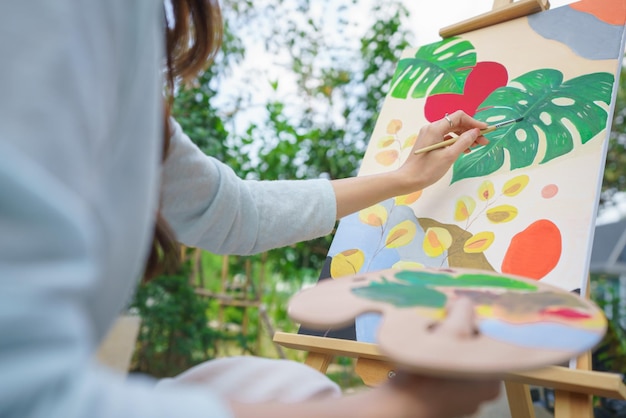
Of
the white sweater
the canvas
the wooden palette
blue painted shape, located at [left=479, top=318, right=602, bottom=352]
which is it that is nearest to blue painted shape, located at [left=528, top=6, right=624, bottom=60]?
the canvas

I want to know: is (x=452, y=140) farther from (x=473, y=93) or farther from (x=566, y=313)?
(x=566, y=313)

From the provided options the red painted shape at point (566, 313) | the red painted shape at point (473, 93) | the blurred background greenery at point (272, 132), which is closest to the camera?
the red painted shape at point (566, 313)

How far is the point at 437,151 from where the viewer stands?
1.32m

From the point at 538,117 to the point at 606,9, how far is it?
333 mm

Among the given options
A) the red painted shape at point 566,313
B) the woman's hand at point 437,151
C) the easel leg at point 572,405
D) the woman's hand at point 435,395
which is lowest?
the easel leg at point 572,405

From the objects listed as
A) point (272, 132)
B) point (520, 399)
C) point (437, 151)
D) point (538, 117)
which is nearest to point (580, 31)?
point (538, 117)

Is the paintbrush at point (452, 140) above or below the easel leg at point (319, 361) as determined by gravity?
above

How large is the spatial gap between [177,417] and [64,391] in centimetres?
8

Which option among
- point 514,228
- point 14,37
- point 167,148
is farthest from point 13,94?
point 514,228

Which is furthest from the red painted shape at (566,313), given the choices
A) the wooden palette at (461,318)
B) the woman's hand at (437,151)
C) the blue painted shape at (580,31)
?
the blue painted shape at (580,31)

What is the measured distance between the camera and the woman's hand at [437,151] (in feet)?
4.21

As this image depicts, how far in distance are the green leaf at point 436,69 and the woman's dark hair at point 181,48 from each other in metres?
0.96

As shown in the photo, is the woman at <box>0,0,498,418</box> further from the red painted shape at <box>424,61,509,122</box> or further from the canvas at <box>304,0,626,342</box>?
the red painted shape at <box>424,61,509,122</box>

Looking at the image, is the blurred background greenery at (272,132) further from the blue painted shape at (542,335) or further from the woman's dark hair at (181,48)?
the blue painted shape at (542,335)
